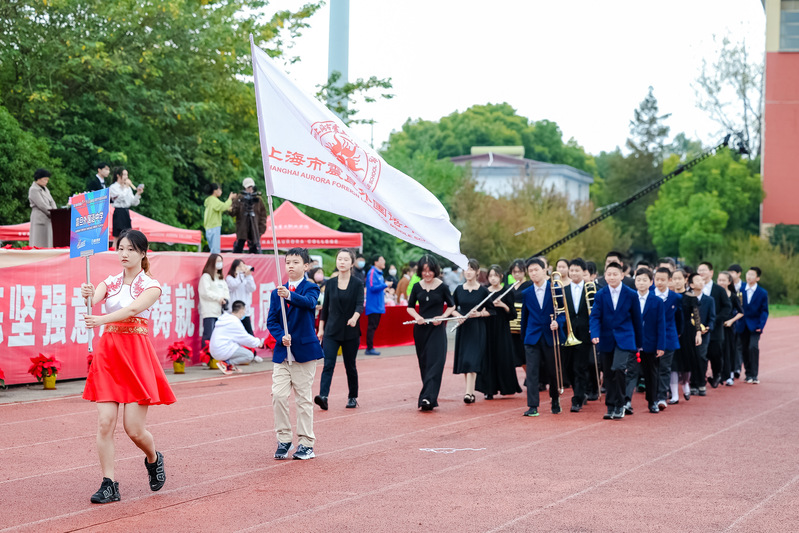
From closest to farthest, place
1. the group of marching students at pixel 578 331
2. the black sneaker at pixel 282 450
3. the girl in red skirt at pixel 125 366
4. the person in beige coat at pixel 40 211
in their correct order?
the girl in red skirt at pixel 125 366, the black sneaker at pixel 282 450, the group of marching students at pixel 578 331, the person in beige coat at pixel 40 211

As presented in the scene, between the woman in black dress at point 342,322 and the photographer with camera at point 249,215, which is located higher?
the photographer with camera at point 249,215

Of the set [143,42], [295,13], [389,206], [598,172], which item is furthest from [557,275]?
[598,172]

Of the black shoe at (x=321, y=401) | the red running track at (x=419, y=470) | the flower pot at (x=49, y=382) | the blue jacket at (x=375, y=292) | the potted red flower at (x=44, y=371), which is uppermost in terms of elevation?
the blue jacket at (x=375, y=292)

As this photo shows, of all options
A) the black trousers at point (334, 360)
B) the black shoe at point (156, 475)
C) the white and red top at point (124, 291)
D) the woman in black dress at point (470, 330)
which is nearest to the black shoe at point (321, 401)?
the black trousers at point (334, 360)

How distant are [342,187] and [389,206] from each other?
18.3 inches

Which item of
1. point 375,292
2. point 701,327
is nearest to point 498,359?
point 701,327

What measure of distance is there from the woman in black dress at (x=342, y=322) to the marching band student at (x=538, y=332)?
2068 millimetres

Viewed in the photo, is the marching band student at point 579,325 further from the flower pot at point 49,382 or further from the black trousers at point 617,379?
the flower pot at point 49,382

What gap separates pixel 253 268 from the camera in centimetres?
1945

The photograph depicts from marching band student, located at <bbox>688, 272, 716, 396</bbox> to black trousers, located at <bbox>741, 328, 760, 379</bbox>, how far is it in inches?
69.5

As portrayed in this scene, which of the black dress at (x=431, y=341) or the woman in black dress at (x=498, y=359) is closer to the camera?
the black dress at (x=431, y=341)

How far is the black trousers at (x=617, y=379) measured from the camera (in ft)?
38.6

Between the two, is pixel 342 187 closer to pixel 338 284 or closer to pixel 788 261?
pixel 338 284

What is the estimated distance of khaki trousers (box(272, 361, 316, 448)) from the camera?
880 centimetres
